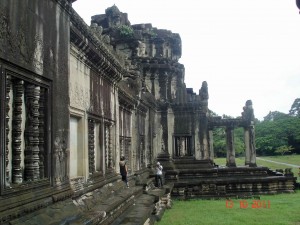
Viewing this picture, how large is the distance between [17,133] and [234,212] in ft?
34.5

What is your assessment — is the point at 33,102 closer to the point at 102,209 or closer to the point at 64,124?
the point at 64,124

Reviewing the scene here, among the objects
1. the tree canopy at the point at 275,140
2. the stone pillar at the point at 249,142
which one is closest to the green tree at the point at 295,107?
the tree canopy at the point at 275,140

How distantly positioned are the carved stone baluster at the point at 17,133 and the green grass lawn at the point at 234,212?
741 cm

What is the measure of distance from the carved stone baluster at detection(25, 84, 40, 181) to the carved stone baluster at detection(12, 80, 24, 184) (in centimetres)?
21

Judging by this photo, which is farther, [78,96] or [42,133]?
[78,96]

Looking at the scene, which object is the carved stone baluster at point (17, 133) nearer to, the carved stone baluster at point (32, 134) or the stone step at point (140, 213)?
the carved stone baluster at point (32, 134)

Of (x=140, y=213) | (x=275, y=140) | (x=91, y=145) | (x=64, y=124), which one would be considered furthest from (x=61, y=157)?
(x=275, y=140)

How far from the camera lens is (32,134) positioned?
402 centimetres

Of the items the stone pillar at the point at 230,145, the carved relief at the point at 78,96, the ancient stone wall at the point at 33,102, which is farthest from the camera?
the stone pillar at the point at 230,145

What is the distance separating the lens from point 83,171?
6.35m

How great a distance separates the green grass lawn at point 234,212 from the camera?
35.5 ft

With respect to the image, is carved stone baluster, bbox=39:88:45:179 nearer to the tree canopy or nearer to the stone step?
the stone step

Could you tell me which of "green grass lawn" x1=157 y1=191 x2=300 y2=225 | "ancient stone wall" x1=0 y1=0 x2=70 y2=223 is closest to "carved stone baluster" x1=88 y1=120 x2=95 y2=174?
"ancient stone wall" x1=0 y1=0 x2=70 y2=223

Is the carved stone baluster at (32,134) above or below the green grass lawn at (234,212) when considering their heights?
above
